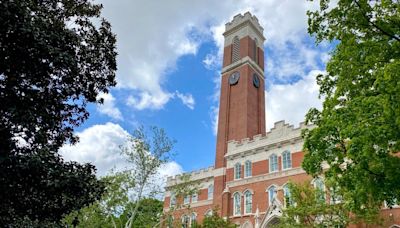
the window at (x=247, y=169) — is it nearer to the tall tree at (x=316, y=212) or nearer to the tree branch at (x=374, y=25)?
the tall tree at (x=316, y=212)

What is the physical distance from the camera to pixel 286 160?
103ft

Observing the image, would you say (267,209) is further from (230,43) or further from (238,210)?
(230,43)

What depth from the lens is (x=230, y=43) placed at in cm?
4662

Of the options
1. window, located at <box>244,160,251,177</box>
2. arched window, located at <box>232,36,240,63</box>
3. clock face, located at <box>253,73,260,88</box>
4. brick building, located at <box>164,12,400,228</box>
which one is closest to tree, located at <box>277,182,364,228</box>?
brick building, located at <box>164,12,400,228</box>

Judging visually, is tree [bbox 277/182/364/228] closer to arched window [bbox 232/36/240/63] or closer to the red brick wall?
Answer: the red brick wall

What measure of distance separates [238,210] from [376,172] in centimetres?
2391

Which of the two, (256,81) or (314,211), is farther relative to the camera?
(256,81)

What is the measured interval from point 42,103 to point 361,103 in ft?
29.8

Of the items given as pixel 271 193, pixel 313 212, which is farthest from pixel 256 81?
pixel 313 212

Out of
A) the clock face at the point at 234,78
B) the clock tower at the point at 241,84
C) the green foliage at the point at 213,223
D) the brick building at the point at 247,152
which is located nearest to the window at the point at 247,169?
the brick building at the point at 247,152

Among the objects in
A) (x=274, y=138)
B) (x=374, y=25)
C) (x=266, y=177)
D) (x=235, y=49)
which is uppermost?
(x=235, y=49)

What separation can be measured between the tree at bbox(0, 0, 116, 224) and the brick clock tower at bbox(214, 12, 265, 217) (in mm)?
25810

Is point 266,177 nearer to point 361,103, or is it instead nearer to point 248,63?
point 248,63

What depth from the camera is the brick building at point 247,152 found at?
101ft
